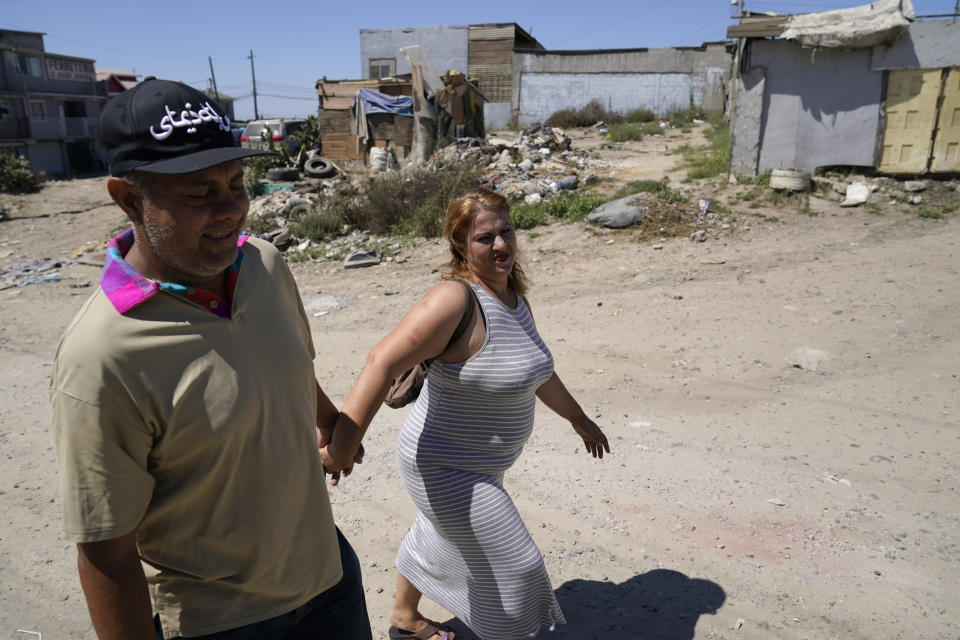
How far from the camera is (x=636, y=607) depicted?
287 cm

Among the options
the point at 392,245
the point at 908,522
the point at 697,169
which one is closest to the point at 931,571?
the point at 908,522

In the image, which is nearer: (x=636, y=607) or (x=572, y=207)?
(x=636, y=607)

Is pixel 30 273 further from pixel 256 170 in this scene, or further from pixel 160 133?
pixel 160 133

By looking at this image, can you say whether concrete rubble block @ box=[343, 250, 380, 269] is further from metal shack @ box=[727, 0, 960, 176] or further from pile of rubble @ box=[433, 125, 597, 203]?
metal shack @ box=[727, 0, 960, 176]

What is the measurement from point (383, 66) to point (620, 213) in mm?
28793

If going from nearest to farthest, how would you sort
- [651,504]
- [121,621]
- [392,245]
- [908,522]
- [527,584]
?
[121,621] → [527,584] → [908,522] → [651,504] → [392,245]

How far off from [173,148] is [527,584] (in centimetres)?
170

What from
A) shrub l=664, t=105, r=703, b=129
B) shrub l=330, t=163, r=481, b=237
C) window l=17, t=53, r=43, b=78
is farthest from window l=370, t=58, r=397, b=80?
shrub l=330, t=163, r=481, b=237

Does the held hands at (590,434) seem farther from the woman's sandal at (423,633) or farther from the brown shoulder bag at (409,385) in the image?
the woman's sandal at (423,633)

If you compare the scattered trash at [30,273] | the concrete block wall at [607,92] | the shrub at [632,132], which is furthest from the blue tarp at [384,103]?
the concrete block wall at [607,92]

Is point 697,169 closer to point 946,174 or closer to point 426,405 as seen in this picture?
point 946,174

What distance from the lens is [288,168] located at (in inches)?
666

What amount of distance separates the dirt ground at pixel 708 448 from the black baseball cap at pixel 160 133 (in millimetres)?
2181

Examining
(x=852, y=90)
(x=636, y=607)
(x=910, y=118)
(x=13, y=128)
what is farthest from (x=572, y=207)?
(x=13, y=128)
